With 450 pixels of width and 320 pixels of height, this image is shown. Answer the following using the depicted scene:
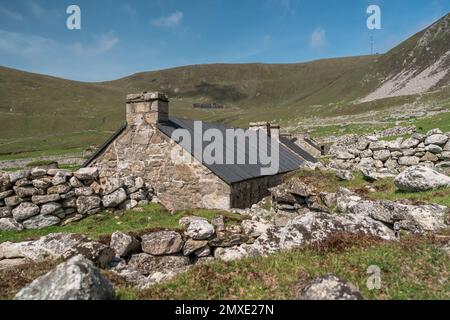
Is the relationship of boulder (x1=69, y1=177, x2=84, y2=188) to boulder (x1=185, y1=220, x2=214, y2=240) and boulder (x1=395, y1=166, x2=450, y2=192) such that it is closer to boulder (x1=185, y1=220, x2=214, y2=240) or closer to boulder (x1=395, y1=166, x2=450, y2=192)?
boulder (x1=185, y1=220, x2=214, y2=240)

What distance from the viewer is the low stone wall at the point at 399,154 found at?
1423 cm

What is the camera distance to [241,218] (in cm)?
1239

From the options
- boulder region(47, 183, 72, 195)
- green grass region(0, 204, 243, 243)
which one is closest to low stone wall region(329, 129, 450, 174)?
green grass region(0, 204, 243, 243)

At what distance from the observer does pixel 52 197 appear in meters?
13.6

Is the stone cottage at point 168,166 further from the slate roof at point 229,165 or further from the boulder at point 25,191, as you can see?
the boulder at point 25,191

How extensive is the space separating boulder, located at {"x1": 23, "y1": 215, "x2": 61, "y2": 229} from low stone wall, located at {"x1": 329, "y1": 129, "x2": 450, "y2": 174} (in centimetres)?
1339

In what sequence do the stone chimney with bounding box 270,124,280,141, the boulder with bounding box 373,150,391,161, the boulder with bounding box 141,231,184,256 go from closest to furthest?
the boulder with bounding box 141,231,184,256 < the boulder with bounding box 373,150,391,161 < the stone chimney with bounding box 270,124,280,141

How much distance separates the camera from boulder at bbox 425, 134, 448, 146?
14.1m

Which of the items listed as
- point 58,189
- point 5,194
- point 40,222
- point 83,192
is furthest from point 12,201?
point 83,192

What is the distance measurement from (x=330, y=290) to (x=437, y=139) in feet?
41.1

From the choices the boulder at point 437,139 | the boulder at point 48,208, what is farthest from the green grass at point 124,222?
the boulder at point 437,139

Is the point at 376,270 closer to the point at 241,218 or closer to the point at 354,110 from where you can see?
the point at 241,218

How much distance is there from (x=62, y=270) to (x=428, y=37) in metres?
181
